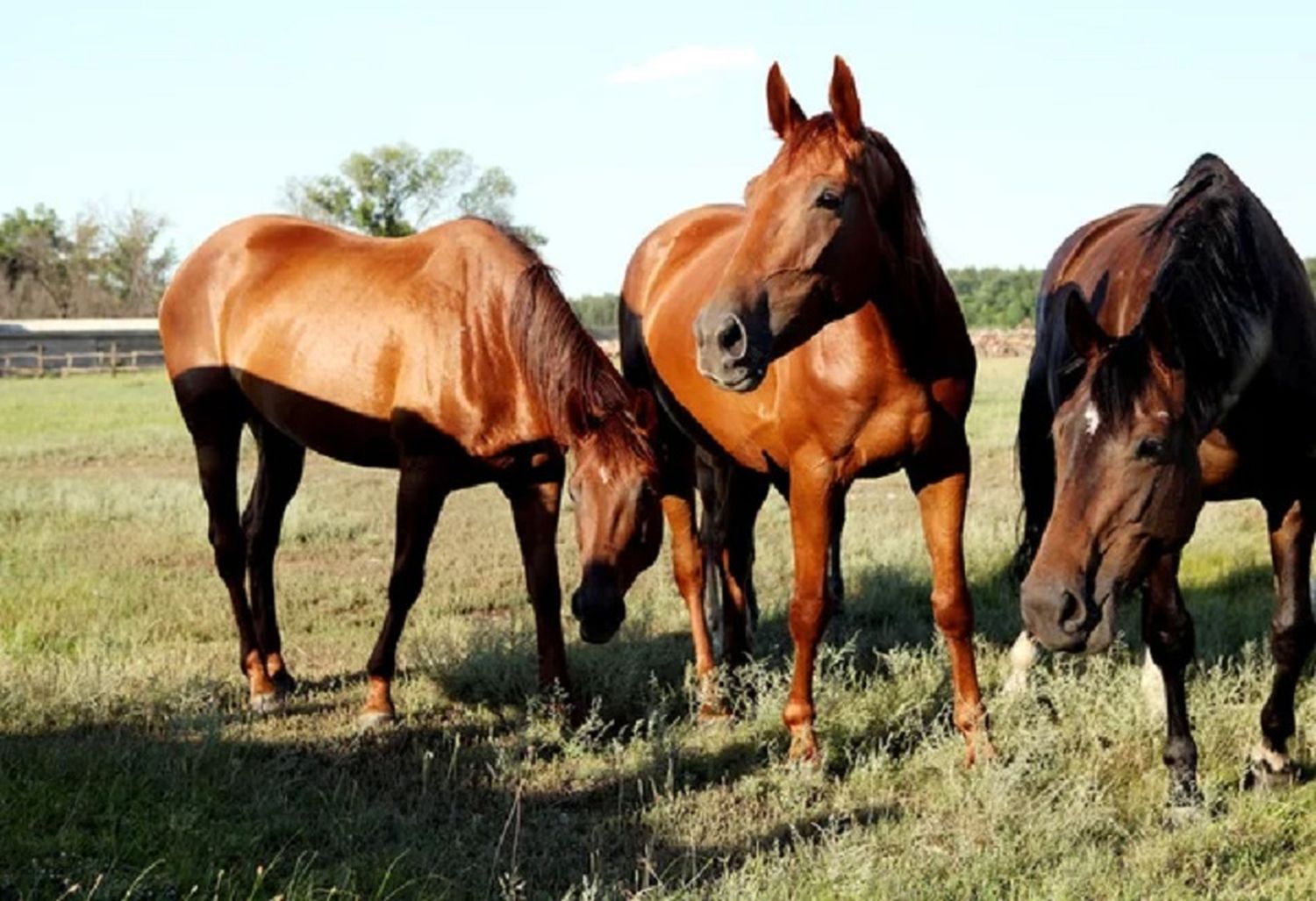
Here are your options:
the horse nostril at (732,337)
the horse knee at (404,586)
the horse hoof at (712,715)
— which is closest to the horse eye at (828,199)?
the horse nostril at (732,337)

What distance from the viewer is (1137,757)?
16.1ft

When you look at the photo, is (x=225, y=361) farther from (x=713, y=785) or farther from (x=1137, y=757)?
(x=1137, y=757)

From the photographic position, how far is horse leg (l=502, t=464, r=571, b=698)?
5.79 meters

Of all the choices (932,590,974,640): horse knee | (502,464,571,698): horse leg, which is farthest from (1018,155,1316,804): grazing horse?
(502,464,571,698): horse leg

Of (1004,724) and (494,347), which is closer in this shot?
(1004,724)

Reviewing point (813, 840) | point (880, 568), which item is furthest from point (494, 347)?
point (880, 568)

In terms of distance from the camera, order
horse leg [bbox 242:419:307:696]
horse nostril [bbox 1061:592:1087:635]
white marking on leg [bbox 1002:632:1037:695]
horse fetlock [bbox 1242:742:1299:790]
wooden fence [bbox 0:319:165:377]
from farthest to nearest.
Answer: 1. wooden fence [bbox 0:319:165:377]
2. horse leg [bbox 242:419:307:696]
3. white marking on leg [bbox 1002:632:1037:695]
4. horse fetlock [bbox 1242:742:1299:790]
5. horse nostril [bbox 1061:592:1087:635]

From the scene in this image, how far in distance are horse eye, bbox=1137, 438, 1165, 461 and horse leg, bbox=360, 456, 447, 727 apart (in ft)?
9.98

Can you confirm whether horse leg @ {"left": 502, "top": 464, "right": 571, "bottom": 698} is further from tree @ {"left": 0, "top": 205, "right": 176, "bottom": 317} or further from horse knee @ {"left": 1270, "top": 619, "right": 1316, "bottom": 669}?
tree @ {"left": 0, "top": 205, "right": 176, "bottom": 317}

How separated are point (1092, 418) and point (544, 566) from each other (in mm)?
2764

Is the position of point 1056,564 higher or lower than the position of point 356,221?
lower

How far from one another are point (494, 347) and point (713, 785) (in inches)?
82.2

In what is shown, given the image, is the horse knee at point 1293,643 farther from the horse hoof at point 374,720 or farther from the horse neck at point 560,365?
the horse hoof at point 374,720

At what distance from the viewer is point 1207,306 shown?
4051 millimetres
